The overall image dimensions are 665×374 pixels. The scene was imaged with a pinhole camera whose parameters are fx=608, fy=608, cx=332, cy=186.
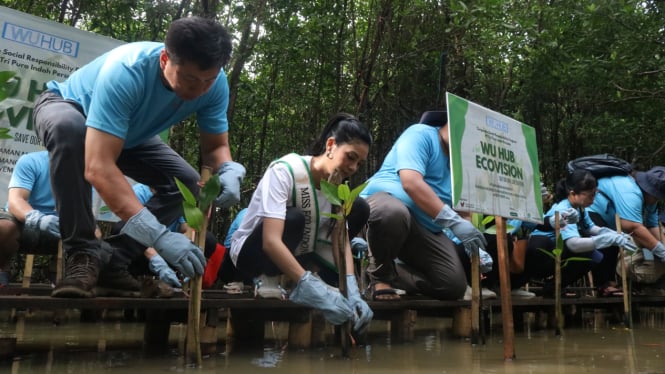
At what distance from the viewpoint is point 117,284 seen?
2654 millimetres

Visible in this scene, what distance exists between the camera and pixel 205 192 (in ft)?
6.59

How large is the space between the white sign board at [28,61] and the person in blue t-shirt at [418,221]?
216cm

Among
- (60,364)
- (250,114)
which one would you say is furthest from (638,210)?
(250,114)

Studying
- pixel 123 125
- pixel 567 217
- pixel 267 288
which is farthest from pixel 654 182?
pixel 123 125

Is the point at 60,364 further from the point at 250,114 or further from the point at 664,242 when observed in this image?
the point at 250,114

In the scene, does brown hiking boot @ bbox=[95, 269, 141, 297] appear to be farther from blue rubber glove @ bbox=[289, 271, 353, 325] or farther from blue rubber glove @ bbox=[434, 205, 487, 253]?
blue rubber glove @ bbox=[434, 205, 487, 253]

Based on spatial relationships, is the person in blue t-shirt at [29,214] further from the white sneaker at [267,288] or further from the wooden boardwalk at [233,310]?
the white sneaker at [267,288]

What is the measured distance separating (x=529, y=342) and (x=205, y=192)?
2.06 meters

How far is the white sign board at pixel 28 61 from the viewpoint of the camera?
3.76 metres

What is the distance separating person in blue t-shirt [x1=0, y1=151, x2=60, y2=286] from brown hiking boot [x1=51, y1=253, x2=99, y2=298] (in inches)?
36.6

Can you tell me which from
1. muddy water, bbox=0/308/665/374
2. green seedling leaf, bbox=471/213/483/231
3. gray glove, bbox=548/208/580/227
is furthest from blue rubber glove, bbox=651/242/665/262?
green seedling leaf, bbox=471/213/483/231

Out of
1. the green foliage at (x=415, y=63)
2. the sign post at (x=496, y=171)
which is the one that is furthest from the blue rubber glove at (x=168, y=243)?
the green foliage at (x=415, y=63)

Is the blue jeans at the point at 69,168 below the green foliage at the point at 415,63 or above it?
below

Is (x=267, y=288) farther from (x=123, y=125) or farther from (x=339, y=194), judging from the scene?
(x=123, y=125)
